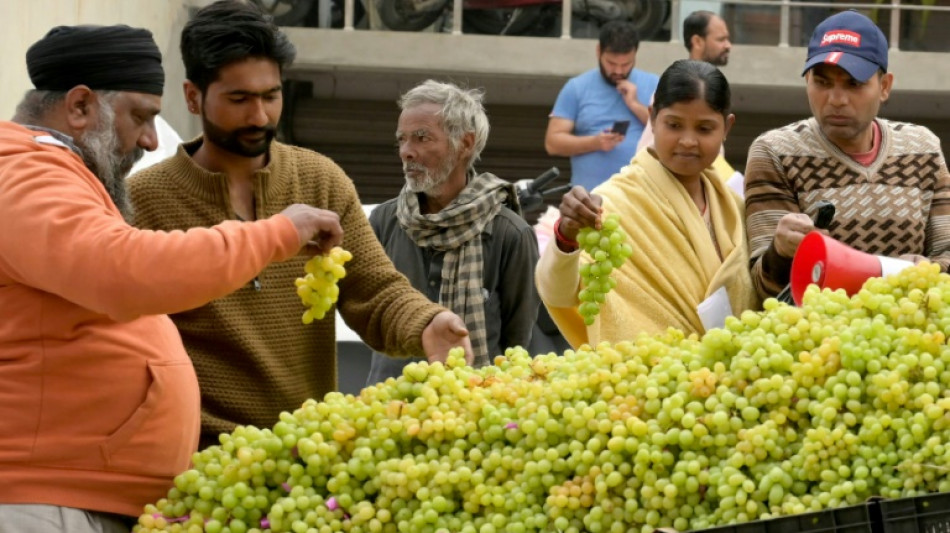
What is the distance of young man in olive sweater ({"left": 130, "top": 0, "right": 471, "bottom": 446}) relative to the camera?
2902mm

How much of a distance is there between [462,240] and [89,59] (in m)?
1.61

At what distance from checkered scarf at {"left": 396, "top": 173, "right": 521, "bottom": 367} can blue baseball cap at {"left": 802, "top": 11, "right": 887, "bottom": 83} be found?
1039 mm

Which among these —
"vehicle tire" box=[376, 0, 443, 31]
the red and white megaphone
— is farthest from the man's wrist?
"vehicle tire" box=[376, 0, 443, 31]

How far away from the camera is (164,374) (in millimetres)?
2408

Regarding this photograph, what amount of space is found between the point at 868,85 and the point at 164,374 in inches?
65.5

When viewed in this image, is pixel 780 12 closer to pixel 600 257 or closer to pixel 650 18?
pixel 650 18

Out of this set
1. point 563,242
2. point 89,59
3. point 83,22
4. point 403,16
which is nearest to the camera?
point 89,59

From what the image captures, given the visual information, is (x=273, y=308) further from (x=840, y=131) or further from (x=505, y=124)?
(x=505, y=124)

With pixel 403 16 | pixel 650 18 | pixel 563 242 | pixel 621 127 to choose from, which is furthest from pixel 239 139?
pixel 403 16

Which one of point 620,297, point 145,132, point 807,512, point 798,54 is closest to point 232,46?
point 145,132

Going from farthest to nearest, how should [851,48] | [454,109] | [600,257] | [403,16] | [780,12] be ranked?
[403,16] < [780,12] < [454,109] < [851,48] < [600,257]

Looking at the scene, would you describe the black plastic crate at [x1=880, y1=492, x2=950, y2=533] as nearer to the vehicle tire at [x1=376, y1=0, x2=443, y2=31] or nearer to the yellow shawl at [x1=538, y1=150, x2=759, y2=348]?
the yellow shawl at [x1=538, y1=150, x2=759, y2=348]

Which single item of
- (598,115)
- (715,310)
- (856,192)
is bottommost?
(715,310)

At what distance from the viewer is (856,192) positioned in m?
3.21
